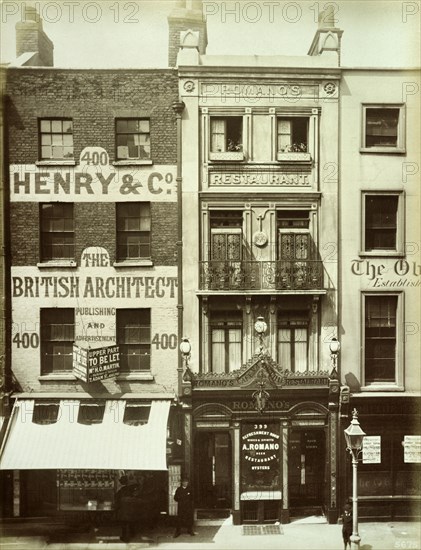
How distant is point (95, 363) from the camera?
16766 millimetres

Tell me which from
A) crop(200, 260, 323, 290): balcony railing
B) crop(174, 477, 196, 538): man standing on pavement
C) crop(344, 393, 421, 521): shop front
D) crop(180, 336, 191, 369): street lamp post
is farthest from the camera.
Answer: crop(344, 393, 421, 521): shop front

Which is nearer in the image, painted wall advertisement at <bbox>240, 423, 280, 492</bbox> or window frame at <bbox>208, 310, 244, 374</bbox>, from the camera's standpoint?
painted wall advertisement at <bbox>240, 423, 280, 492</bbox>

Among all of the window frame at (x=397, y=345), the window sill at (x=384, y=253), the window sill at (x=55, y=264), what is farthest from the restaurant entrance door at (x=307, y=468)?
the window sill at (x=55, y=264)

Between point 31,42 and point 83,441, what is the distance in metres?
11.9

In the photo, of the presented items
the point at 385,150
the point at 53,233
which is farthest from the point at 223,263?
the point at 385,150

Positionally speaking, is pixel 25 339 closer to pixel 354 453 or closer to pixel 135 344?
pixel 135 344

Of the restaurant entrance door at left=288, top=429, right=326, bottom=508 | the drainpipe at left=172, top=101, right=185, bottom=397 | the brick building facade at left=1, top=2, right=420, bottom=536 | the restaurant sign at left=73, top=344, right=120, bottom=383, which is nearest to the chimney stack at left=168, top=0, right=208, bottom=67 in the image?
the brick building facade at left=1, top=2, right=420, bottom=536

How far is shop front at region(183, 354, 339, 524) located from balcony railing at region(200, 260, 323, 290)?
2.11m

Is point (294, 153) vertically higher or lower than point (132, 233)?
higher

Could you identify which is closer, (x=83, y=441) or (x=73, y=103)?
(x=83, y=441)

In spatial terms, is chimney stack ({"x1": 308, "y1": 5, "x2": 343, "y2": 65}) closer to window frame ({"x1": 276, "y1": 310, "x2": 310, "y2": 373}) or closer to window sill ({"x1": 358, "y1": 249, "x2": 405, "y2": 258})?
window sill ({"x1": 358, "y1": 249, "x2": 405, "y2": 258})

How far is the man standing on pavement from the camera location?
1666 centimetres

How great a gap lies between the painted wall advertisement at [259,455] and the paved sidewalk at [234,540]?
1274 mm

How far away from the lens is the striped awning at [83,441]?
53.9 feet
